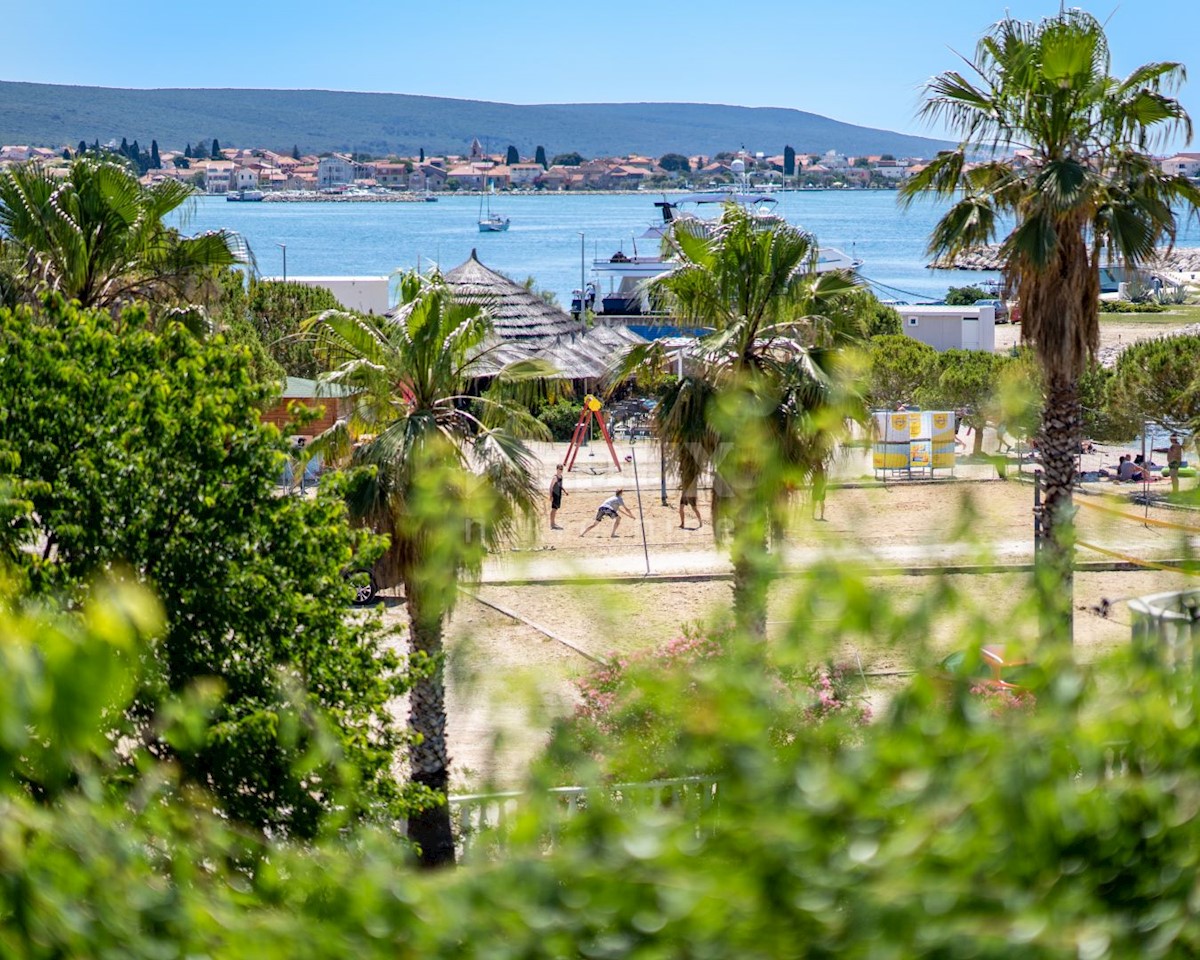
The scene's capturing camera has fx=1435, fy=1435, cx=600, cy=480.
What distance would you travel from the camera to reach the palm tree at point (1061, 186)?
47.6 ft

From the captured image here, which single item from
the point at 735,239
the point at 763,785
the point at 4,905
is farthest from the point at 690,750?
the point at 735,239

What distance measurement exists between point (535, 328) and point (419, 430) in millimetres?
26792

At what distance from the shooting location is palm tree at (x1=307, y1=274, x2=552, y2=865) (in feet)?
36.4

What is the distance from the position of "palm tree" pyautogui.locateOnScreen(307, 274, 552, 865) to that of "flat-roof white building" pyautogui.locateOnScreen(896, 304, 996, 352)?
39675 mm

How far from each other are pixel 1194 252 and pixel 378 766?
135 meters

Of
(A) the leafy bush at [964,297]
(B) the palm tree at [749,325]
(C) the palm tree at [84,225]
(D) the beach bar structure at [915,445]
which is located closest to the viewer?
(B) the palm tree at [749,325]

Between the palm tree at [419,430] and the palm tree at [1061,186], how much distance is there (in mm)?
5885

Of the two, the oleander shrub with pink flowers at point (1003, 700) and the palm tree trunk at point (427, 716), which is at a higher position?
the oleander shrub with pink flowers at point (1003, 700)

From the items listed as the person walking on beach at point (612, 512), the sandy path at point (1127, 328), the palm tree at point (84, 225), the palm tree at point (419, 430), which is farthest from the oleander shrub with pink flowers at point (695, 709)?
the sandy path at point (1127, 328)

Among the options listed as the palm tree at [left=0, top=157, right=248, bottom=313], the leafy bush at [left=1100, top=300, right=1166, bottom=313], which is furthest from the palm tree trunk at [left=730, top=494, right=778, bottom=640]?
the leafy bush at [left=1100, top=300, right=1166, bottom=313]

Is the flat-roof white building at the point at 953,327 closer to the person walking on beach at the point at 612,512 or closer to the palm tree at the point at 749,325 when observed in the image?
the person walking on beach at the point at 612,512

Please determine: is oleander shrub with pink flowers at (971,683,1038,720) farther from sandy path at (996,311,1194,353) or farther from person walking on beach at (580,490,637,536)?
sandy path at (996,311,1194,353)

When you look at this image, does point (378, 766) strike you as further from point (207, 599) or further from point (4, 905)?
point (4, 905)

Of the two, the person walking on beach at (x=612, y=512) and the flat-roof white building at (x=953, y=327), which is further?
the flat-roof white building at (x=953, y=327)
